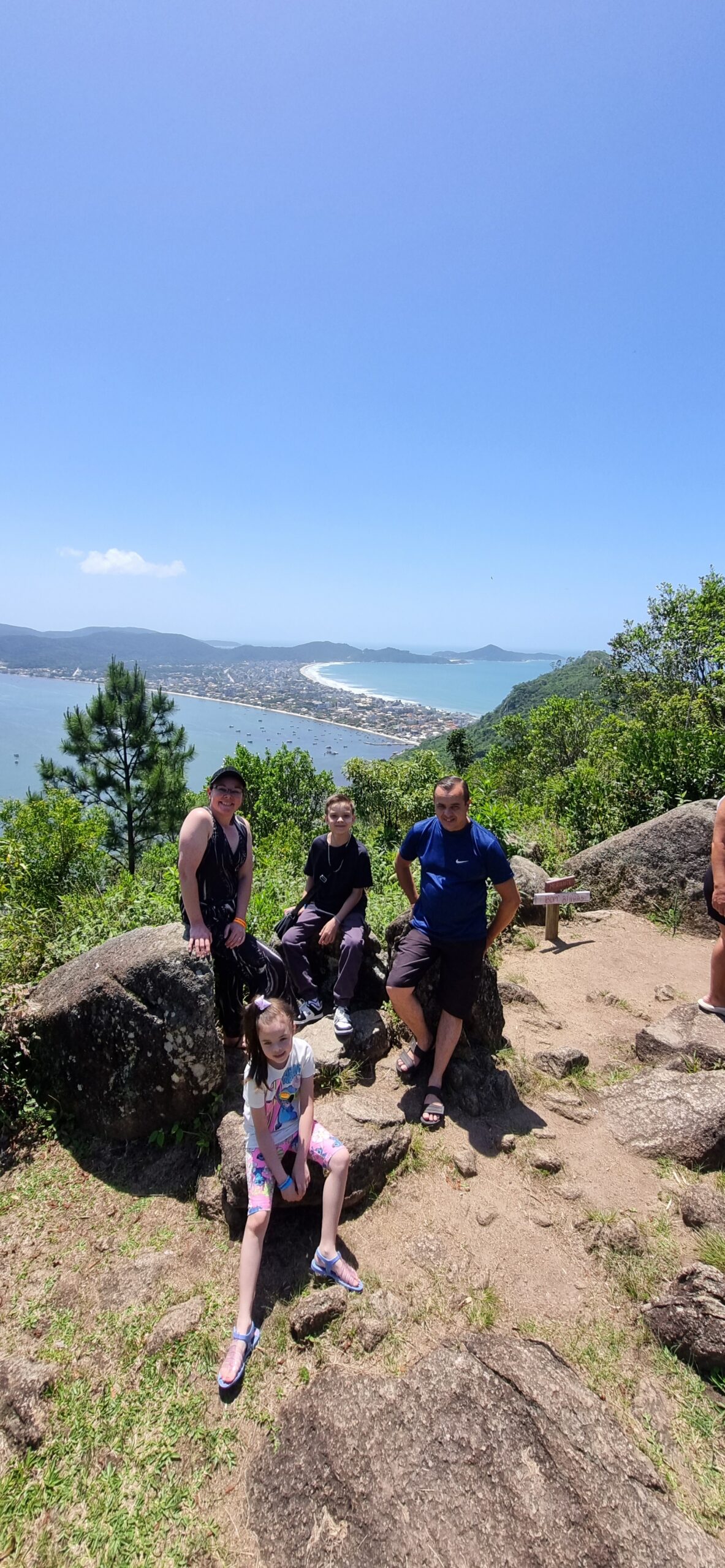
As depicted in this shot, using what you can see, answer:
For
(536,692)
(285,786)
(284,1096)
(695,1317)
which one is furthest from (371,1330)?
(536,692)

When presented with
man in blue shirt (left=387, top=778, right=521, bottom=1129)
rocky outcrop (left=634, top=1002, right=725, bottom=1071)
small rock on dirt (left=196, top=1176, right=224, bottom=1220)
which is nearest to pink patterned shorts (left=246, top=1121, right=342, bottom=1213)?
small rock on dirt (left=196, top=1176, right=224, bottom=1220)

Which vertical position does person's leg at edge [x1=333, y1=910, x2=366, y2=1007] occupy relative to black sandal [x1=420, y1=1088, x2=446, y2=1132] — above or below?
above

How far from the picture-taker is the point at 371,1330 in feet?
10.6

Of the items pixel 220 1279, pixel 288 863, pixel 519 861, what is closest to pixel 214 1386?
pixel 220 1279

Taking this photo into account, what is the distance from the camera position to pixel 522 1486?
253 centimetres

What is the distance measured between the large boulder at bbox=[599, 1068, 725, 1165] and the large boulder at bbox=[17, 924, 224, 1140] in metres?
2.95

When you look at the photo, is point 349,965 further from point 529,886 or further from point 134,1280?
point 529,886

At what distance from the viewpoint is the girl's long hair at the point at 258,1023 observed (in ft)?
11.7

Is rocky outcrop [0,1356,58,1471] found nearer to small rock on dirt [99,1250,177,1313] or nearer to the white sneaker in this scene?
small rock on dirt [99,1250,177,1313]

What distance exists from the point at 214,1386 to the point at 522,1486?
1.49 meters

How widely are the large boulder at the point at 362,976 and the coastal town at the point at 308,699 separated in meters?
99.2

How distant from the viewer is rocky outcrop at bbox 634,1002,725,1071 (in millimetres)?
4930

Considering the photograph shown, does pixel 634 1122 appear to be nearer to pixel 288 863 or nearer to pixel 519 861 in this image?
pixel 519 861

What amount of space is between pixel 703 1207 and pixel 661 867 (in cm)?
551
